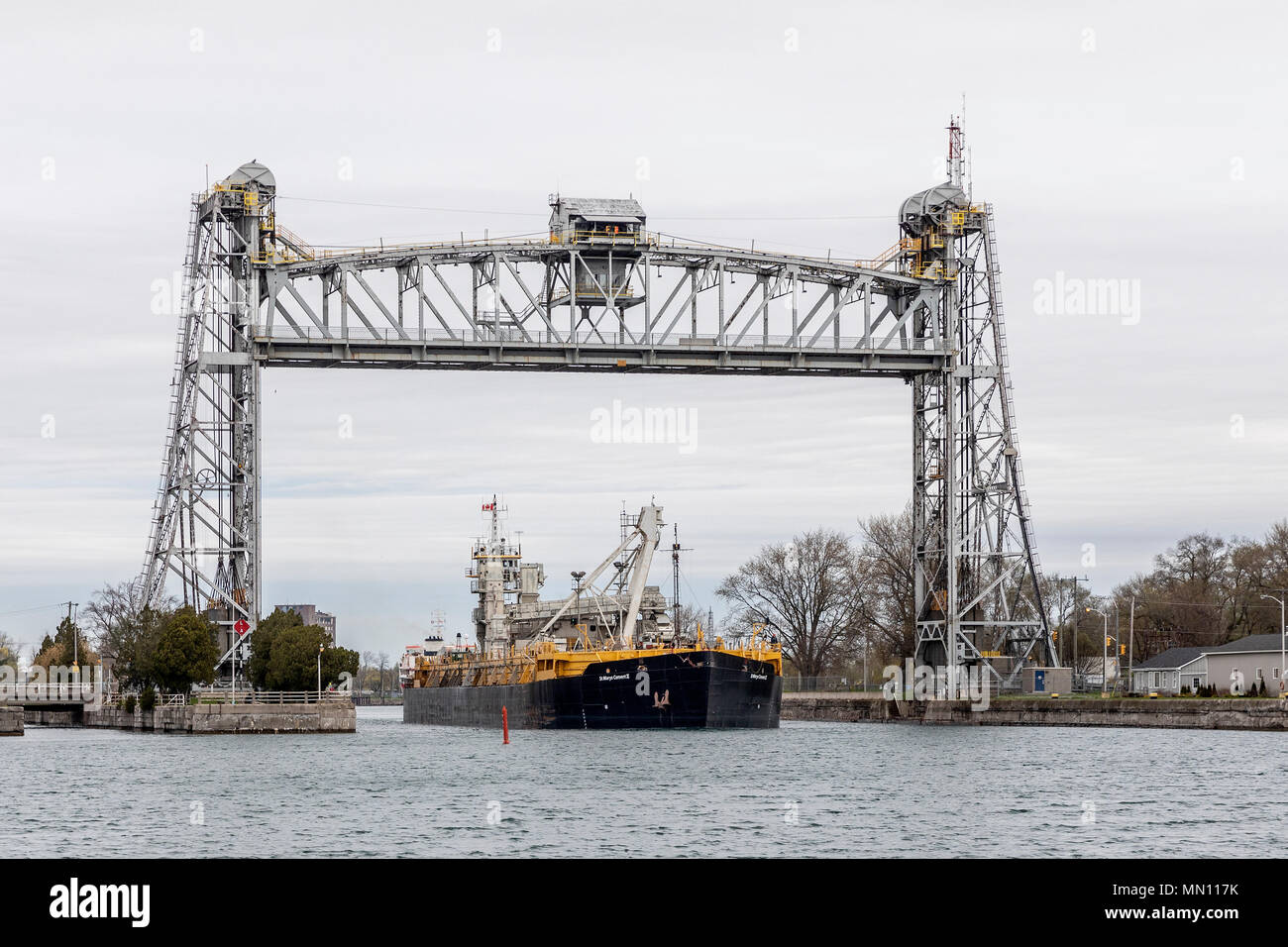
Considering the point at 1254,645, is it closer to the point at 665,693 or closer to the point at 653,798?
the point at 665,693

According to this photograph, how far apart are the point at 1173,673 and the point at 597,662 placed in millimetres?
32394

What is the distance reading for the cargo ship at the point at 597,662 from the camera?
6894 cm

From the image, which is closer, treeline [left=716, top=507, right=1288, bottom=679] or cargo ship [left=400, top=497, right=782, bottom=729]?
cargo ship [left=400, top=497, right=782, bottom=729]

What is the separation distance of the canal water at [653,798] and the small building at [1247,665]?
17.5 meters

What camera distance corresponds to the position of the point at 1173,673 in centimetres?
8544

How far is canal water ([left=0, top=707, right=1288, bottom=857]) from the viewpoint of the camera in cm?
3031

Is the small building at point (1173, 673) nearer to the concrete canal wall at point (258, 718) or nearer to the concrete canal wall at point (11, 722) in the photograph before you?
the concrete canal wall at point (258, 718)

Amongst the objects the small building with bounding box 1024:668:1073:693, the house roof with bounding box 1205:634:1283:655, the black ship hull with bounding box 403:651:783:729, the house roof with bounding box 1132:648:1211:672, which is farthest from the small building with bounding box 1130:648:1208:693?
the black ship hull with bounding box 403:651:783:729

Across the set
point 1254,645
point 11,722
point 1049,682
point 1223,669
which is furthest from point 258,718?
point 1254,645

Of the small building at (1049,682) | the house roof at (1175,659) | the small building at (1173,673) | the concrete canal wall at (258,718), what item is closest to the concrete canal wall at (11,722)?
the concrete canal wall at (258,718)

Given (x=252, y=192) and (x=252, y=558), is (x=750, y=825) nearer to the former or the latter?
(x=252, y=558)

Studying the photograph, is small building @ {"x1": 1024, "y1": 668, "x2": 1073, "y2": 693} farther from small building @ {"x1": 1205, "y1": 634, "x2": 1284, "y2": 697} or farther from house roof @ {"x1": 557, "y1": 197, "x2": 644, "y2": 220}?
house roof @ {"x1": 557, "y1": 197, "x2": 644, "y2": 220}

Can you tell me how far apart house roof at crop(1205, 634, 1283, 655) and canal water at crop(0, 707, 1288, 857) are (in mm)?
18331

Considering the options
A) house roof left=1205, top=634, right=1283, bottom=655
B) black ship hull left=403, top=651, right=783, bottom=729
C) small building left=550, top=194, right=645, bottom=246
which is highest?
small building left=550, top=194, right=645, bottom=246
